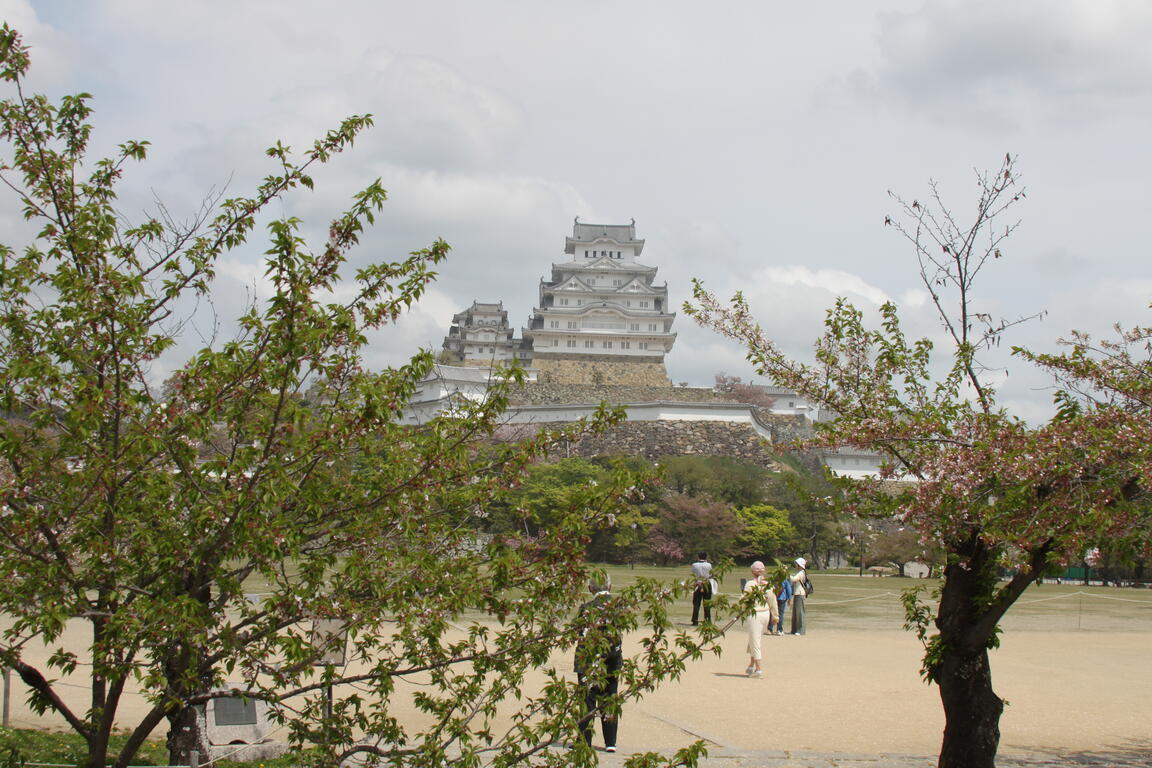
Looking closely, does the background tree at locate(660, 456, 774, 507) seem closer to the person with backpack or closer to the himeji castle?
the himeji castle

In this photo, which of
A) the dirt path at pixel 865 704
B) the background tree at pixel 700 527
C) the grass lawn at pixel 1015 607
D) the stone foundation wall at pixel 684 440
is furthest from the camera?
the stone foundation wall at pixel 684 440

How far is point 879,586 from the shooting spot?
29.0 meters

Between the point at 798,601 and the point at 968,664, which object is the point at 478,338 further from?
the point at 968,664

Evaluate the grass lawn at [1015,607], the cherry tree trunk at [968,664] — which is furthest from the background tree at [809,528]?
the cherry tree trunk at [968,664]

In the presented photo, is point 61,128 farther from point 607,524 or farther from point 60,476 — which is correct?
point 607,524

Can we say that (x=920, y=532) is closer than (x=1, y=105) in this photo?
No

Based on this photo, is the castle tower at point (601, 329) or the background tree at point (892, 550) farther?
the castle tower at point (601, 329)

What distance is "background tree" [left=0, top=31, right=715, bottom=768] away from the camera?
3.37 meters

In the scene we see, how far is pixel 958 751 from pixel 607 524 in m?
3.53

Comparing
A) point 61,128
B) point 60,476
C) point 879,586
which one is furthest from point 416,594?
point 879,586

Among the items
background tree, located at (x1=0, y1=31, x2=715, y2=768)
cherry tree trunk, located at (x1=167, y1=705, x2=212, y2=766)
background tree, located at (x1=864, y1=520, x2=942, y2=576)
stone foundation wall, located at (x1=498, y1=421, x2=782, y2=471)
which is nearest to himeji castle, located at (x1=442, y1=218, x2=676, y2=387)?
stone foundation wall, located at (x1=498, y1=421, x2=782, y2=471)

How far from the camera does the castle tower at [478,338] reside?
193ft

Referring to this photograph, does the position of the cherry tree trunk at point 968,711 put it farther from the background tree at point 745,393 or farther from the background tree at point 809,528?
the background tree at point 745,393

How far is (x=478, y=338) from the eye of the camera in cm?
6244
